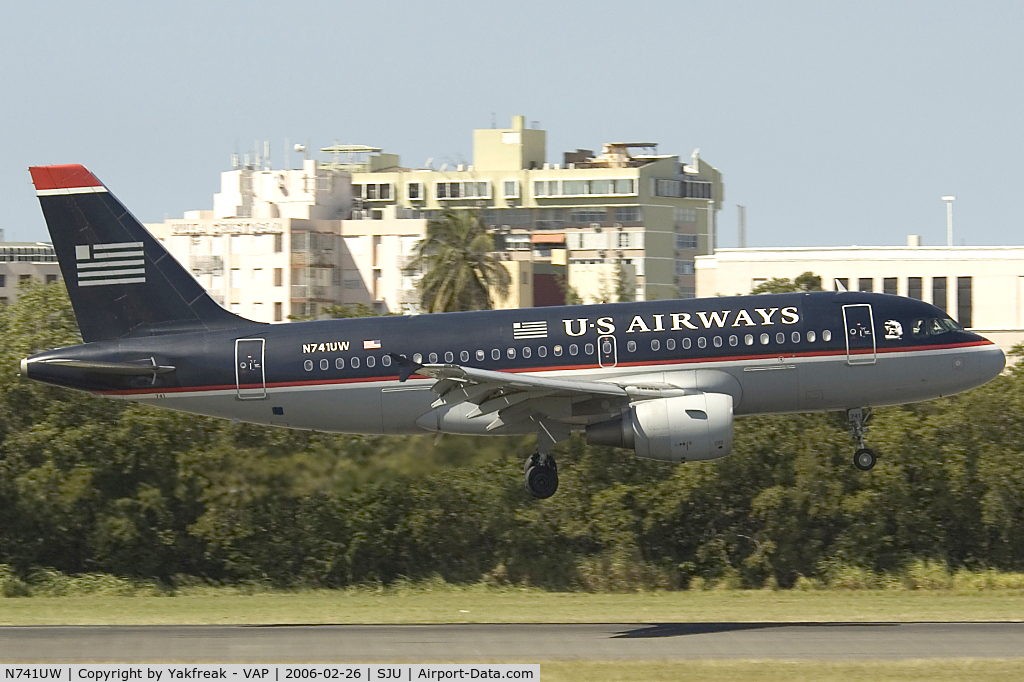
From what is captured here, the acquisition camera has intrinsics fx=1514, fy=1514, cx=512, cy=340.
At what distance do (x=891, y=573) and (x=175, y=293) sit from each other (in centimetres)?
3063

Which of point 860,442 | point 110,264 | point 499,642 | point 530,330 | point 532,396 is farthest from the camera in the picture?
point 110,264

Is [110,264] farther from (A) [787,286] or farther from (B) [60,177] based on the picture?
(A) [787,286]

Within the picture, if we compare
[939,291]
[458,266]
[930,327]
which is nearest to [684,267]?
[458,266]

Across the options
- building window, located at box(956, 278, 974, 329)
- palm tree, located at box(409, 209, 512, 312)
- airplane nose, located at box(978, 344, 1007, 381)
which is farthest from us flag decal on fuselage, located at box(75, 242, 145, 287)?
palm tree, located at box(409, 209, 512, 312)

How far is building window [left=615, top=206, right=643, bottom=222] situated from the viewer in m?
195

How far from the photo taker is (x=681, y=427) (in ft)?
127

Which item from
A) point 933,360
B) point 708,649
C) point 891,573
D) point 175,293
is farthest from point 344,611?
point 891,573

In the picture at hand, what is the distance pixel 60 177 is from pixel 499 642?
1998 cm

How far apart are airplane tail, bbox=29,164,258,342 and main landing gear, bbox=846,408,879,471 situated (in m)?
17.1

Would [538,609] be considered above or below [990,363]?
below

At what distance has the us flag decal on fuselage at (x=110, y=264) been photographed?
142 ft

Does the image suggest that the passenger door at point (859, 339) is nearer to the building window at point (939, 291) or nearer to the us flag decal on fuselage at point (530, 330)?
the us flag decal on fuselage at point (530, 330)

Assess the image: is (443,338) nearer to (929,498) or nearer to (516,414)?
(516,414)
